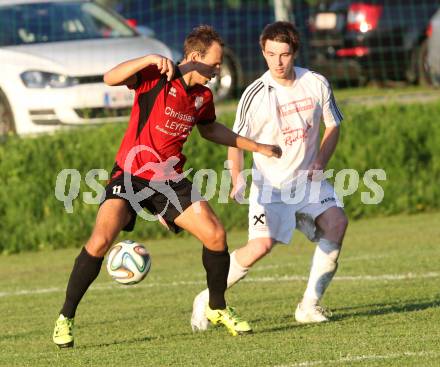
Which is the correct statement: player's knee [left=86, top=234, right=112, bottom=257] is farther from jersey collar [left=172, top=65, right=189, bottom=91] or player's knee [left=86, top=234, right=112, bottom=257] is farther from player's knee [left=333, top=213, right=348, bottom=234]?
player's knee [left=333, top=213, right=348, bottom=234]

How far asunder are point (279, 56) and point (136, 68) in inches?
52.5

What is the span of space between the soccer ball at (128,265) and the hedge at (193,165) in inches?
248

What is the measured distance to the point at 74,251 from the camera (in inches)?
551

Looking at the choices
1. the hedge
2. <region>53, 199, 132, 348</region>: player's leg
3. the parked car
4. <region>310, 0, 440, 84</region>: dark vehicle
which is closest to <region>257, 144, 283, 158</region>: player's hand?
<region>53, 199, 132, 348</region>: player's leg

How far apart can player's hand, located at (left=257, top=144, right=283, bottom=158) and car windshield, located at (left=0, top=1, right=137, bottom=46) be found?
8.10 metres

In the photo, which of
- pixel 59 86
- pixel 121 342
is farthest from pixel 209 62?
pixel 59 86

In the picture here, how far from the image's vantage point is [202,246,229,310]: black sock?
8039 millimetres

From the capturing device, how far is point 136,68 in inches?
291

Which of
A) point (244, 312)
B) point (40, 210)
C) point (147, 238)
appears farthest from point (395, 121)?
point (244, 312)

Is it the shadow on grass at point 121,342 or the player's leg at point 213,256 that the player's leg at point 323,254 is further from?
the shadow on grass at point 121,342

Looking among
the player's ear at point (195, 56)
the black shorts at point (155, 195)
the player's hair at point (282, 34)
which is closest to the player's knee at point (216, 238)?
the black shorts at point (155, 195)

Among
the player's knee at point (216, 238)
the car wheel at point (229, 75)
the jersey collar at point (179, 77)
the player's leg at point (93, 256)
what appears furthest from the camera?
the car wheel at point (229, 75)

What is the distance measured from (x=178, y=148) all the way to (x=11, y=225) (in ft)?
21.9

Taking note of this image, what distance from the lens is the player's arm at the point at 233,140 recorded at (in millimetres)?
8117
